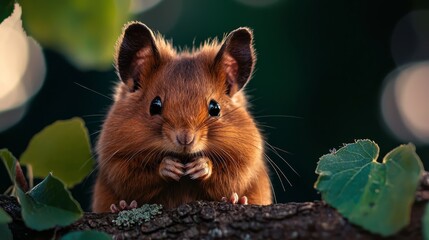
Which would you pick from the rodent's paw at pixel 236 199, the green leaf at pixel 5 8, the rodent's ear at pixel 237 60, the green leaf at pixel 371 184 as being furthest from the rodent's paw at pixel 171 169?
the green leaf at pixel 5 8

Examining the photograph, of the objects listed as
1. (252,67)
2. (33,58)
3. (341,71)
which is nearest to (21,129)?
(33,58)

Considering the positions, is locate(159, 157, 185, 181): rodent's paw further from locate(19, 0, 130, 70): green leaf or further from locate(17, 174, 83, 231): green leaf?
locate(17, 174, 83, 231): green leaf

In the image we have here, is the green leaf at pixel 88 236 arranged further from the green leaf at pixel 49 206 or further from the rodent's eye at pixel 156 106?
the rodent's eye at pixel 156 106

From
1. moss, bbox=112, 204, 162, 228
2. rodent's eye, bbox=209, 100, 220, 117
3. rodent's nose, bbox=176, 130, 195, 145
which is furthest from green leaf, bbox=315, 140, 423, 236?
rodent's eye, bbox=209, 100, 220, 117

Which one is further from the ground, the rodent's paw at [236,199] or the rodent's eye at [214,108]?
the rodent's eye at [214,108]

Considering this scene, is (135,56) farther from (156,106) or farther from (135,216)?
(135,216)

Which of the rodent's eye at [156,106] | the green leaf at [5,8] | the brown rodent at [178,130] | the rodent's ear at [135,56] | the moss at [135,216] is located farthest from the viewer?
the rodent's ear at [135,56]

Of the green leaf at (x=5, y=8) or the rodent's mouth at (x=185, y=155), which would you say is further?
the rodent's mouth at (x=185, y=155)

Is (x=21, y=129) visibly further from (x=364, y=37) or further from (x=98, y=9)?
(x=98, y=9)
